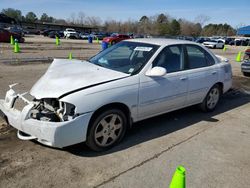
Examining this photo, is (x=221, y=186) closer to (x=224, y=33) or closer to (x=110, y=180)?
(x=110, y=180)

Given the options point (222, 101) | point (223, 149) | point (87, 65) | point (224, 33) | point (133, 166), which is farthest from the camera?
point (224, 33)

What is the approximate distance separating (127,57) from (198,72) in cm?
153

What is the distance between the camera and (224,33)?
117 metres

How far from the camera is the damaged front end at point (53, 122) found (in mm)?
3214

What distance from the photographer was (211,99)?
18.7 feet

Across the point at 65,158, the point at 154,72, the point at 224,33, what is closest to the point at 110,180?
the point at 65,158

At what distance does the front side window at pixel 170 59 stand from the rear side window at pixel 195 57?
256 mm

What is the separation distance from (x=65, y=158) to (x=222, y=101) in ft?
16.1

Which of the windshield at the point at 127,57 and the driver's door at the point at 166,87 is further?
the windshield at the point at 127,57

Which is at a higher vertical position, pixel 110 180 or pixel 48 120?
pixel 48 120

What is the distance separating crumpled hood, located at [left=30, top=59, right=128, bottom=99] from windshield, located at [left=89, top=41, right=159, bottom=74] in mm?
227

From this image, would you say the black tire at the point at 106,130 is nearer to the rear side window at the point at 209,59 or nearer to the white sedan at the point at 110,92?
the white sedan at the point at 110,92

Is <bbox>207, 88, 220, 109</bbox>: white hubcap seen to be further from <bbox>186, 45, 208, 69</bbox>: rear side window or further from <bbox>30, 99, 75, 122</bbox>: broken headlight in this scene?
<bbox>30, 99, 75, 122</bbox>: broken headlight

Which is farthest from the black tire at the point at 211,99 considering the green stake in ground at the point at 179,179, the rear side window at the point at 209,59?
the green stake in ground at the point at 179,179
